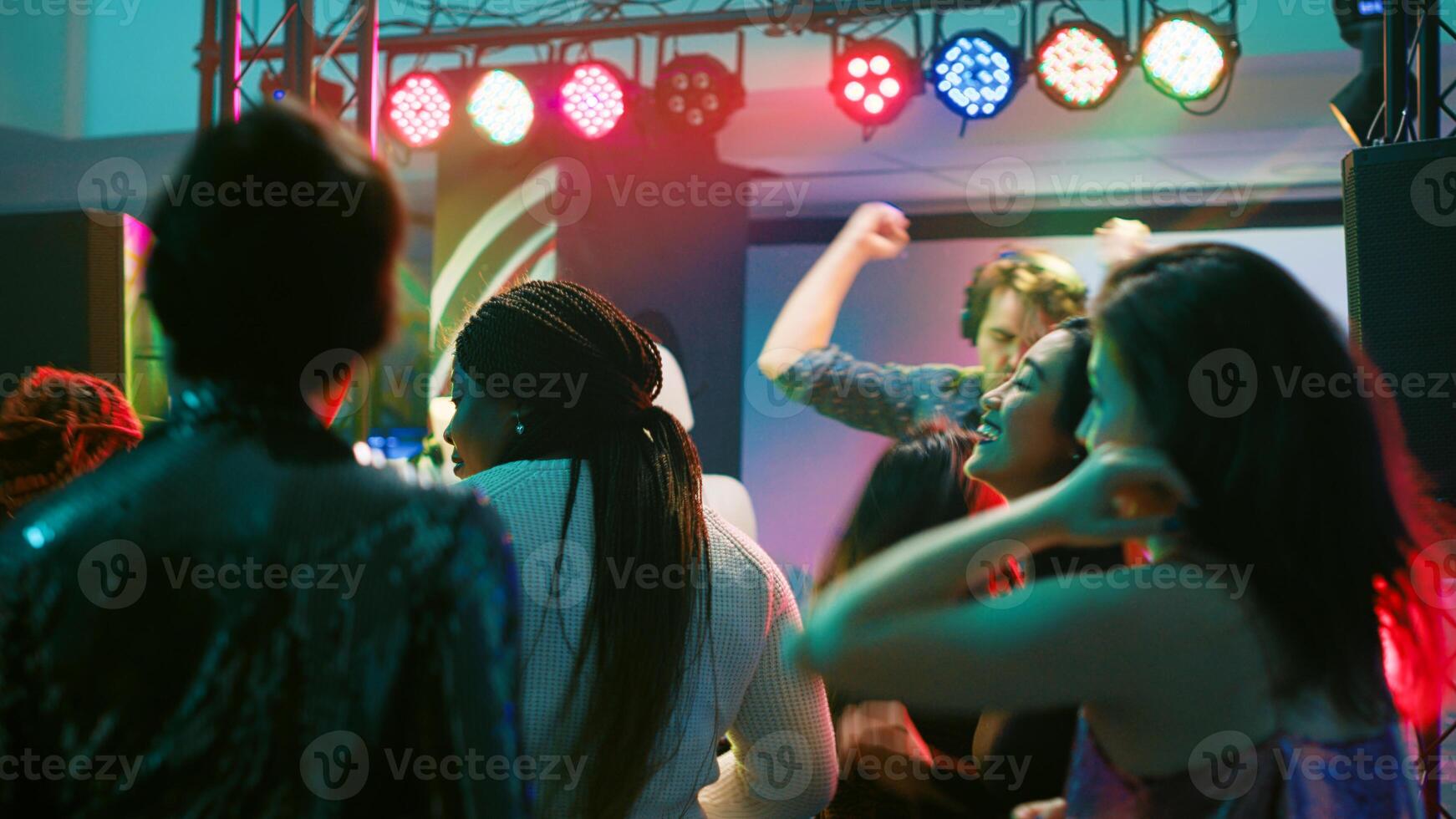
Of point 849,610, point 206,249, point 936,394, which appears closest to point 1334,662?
point 849,610

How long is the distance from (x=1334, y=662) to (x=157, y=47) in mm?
6492

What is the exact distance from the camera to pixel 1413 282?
236cm

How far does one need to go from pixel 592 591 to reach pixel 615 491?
0.10 m

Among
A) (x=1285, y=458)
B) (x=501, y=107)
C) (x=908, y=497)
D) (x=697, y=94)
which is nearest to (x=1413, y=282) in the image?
(x=908, y=497)

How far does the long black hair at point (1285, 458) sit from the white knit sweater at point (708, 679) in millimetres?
506

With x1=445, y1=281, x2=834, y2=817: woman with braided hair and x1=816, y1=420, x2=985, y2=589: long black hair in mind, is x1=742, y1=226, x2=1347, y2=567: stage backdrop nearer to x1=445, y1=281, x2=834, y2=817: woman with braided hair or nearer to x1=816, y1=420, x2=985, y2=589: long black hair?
x1=816, y1=420, x2=985, y2=589: long black hair

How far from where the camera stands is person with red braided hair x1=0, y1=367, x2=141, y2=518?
1.93 m

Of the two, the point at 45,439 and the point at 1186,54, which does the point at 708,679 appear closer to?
the point at 45,439

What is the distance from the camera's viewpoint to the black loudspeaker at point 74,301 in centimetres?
294

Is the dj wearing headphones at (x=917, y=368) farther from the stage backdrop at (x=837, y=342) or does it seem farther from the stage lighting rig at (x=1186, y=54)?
the stage backdrop at (x=837, y=342)

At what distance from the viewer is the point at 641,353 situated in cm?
129

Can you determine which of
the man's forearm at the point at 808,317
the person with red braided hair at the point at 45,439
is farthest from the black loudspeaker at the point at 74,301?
the man's forearm at the point at 808,317

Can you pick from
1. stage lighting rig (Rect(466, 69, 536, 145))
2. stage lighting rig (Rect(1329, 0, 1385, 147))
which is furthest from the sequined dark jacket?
stage lighting rig (Rect(466, 69, 536, 145))

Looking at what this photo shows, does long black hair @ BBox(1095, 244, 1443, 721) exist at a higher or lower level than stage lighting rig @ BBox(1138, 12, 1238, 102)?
lower
